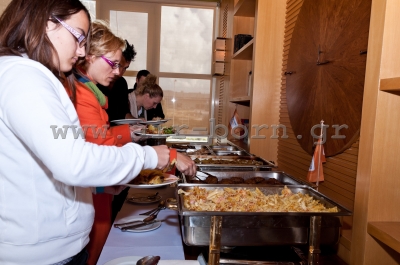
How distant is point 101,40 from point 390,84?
3.54 ft

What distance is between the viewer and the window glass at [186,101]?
503 centimetres

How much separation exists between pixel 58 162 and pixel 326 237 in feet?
2.74

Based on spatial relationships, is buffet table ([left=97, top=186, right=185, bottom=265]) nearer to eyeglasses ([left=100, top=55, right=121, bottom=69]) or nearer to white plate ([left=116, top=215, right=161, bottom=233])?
white plate ([left=116, top=215, right=161, bottom=233])

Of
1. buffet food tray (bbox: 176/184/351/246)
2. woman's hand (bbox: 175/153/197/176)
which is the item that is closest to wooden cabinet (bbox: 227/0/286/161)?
woman's hand (bbox: 175/153/197/176)

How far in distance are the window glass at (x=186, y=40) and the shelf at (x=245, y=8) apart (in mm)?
1852

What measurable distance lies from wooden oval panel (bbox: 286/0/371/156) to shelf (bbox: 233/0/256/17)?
2.80 feet

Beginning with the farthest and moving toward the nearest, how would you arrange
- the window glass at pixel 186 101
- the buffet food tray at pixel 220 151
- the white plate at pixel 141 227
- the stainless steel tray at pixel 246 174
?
the window glass at pixel 186 101
the buffet food tray at pixel 220 151
the stainless steel tray at pixel 246 174
the white plate at pixel 141 227

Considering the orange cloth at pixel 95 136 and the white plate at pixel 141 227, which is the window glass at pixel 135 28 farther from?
the white plate at pixel 141 227

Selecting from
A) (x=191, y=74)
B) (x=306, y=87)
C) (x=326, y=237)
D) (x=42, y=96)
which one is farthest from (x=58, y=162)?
(x=191, y=74)

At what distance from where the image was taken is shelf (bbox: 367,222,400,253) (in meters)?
0.89

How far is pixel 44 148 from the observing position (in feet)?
2.17

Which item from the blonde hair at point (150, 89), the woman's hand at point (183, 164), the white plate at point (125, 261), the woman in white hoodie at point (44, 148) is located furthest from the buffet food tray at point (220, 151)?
the woman in white hoodie at point (44, 148)

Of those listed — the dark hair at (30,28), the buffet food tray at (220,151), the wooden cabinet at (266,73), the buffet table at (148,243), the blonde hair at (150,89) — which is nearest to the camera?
the dark hair at (30,28)

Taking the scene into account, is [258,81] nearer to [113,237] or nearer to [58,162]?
[113,237]
